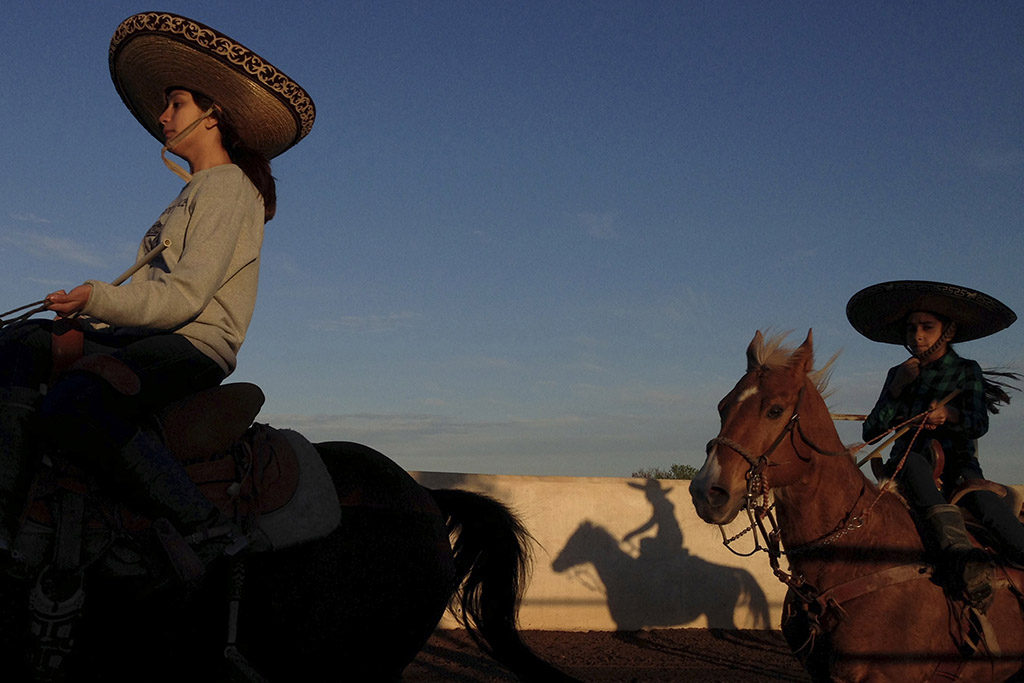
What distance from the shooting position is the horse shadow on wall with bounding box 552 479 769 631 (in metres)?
11.0

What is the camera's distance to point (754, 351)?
4.92 m

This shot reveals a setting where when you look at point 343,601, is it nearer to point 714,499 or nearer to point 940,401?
point 714,499

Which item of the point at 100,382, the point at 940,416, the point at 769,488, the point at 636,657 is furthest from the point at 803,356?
the point at 636,657

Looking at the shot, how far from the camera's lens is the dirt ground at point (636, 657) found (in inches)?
322

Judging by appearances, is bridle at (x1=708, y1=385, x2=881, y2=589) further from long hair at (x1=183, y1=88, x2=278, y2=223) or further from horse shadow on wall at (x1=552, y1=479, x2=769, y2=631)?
horse shadow on wall at (x1=552, y1=479, x2=769, y2=631)

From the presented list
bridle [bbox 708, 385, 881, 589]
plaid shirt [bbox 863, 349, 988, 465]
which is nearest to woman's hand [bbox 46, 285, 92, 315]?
bridle [bbox 708, 385, 881, 589]

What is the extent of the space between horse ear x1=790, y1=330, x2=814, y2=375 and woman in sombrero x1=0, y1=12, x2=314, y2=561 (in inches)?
113

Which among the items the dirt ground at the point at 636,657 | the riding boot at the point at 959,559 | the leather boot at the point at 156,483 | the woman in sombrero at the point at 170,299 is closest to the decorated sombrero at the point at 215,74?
the woman in sombrero at the point at 170,299

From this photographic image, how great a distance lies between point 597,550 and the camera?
36.1 ft

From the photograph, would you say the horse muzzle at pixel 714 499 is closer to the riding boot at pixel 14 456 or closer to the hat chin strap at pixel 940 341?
the hat chin strap at pixel 940 341

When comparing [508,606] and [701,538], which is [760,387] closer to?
[508,606]

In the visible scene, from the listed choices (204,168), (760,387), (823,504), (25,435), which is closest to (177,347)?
(25,435)

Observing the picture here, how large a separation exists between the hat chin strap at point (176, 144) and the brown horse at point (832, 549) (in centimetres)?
279

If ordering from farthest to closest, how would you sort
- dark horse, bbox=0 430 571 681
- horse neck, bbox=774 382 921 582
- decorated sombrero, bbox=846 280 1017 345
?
1. decorated sombrero, bbox=846 280 1017 345
2. horse neck, bbox=774 382 921 582
3. dark horse, bbox=0 430 571 681
